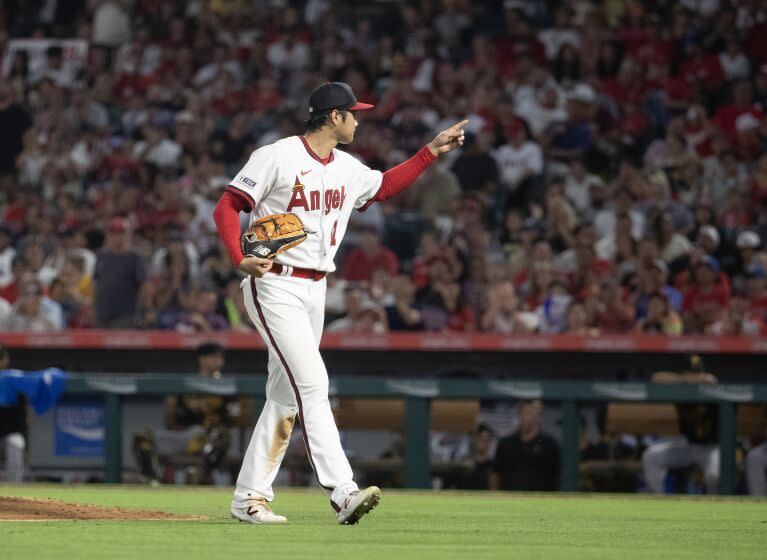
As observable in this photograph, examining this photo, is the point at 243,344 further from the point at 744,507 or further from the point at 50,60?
the point at 50,60

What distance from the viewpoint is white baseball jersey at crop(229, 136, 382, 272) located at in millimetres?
6465

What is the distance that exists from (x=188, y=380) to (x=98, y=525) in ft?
15.5

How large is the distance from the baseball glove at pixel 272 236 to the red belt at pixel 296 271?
0.11m

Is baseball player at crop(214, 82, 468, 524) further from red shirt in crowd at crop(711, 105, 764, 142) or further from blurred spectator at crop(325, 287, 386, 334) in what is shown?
red shirt in crowd at crop(711, 105, 764, 142)

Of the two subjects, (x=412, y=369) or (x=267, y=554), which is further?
(x=412, y=369)

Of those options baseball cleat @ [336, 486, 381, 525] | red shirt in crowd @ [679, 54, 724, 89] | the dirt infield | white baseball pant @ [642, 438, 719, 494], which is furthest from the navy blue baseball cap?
red shirt in crowd @ [679, 54, 724, 89]

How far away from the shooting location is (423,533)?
20.3 ft

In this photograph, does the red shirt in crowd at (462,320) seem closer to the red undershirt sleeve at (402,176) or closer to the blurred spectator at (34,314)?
the blurred spectator at (34,314)

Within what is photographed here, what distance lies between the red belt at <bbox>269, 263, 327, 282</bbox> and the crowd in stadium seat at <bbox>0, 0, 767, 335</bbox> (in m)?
5.67

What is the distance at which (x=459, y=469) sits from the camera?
1095 cm

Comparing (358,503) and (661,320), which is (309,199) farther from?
(661,320)

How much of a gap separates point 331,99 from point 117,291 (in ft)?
23.9

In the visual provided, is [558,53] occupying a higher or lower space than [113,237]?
higher

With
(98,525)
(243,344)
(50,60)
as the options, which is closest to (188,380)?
(243,344)
